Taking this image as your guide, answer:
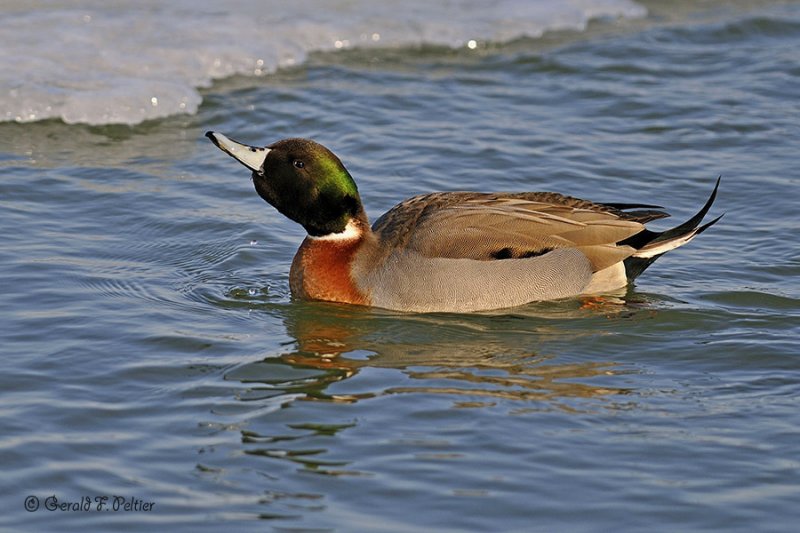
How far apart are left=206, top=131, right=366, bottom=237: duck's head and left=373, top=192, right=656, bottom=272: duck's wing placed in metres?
0.32

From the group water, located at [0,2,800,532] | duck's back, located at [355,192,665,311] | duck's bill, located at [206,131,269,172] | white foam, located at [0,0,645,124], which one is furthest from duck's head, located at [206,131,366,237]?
white foam, located at [0,0,645,124]

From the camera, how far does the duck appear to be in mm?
8508

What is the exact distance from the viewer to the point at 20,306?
8.22 meters

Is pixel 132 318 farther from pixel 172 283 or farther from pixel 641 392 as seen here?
pixel 641 392

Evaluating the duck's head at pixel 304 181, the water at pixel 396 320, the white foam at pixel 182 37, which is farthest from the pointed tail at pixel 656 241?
the white foam at pixel 182 37

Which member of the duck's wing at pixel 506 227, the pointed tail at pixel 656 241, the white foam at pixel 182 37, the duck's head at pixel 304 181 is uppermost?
the white foam at pixel 182 37

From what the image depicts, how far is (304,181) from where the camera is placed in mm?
8672

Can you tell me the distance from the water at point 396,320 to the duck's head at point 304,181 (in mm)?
567

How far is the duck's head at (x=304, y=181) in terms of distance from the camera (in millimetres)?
8625

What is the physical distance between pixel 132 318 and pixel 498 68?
23.2 ft

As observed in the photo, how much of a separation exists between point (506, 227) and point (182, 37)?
668 centimetres

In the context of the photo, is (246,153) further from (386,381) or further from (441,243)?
(386,381)

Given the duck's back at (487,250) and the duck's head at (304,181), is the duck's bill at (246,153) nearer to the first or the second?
the duck's head at (304,181)

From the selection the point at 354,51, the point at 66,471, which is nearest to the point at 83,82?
the point at 354,51
